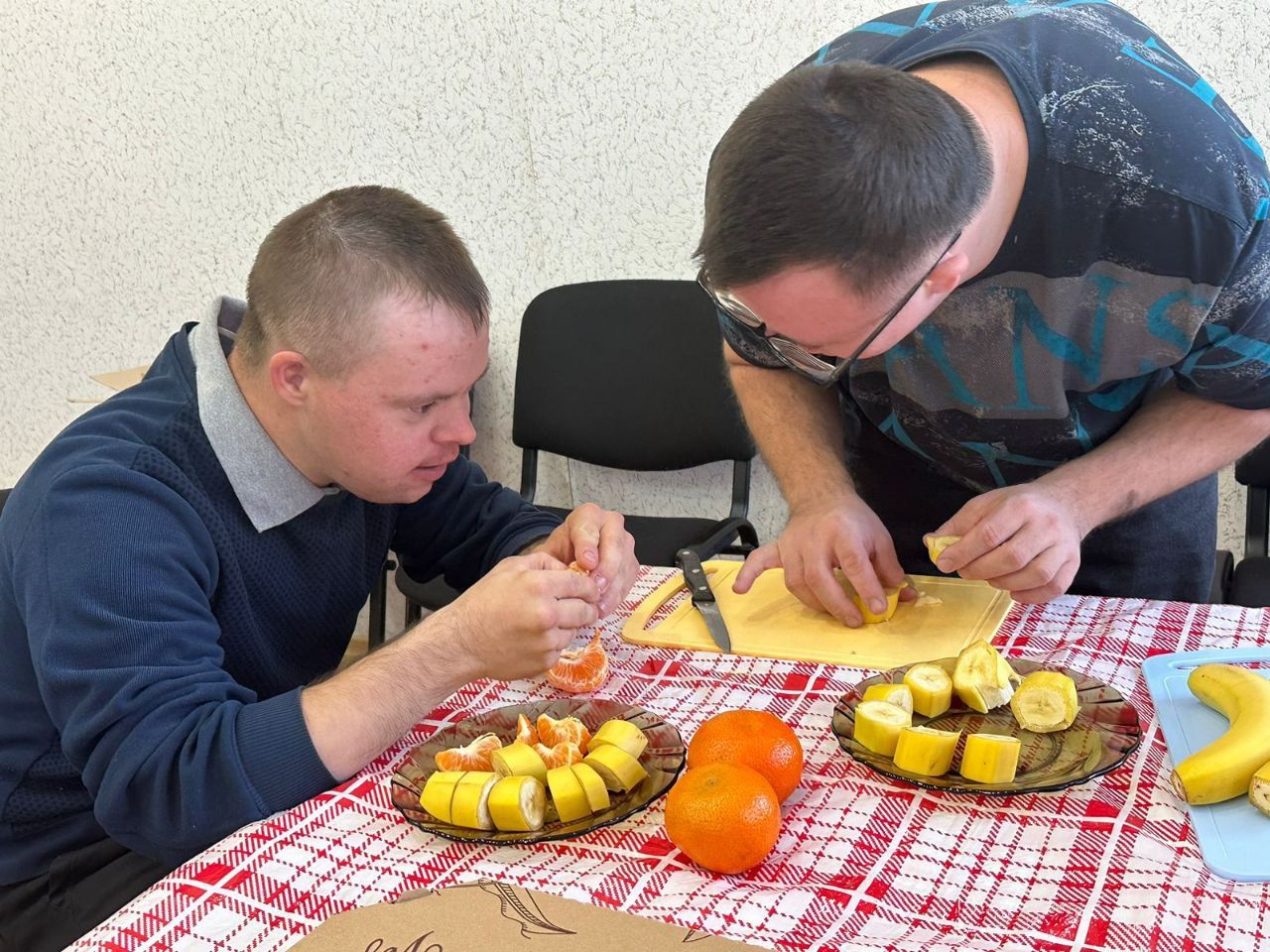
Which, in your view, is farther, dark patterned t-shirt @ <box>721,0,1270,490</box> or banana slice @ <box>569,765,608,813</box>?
dark patterned t-shirt @ <box>721,0,1270,490</box>

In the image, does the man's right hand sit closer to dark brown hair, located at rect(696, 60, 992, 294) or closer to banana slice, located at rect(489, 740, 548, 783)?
banana slice, located at rect(489, 740, 548, 783)

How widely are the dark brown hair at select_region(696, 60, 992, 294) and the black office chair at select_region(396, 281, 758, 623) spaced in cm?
155

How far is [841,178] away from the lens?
101cm

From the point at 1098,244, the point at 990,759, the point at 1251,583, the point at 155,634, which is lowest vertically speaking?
the point at 1251,583

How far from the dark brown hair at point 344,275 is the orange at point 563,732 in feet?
1.57

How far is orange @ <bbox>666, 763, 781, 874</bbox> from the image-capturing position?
35.1 inches

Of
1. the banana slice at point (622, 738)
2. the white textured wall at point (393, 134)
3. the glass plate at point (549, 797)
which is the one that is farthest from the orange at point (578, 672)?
the white textured wall at point (393, 134)

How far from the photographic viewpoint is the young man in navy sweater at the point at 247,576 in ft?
3.63

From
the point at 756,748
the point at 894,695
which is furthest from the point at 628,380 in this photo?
the point at 756,748

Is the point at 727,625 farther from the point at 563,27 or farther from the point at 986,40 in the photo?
the point at 563,27

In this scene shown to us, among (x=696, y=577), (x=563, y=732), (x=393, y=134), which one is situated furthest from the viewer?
(x=393, y=134)

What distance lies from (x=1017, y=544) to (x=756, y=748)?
46 cm

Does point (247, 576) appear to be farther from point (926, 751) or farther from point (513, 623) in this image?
point (926, 751)

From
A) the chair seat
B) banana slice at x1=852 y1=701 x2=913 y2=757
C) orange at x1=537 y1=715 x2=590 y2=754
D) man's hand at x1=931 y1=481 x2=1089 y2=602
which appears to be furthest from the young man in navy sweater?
the chair seat
